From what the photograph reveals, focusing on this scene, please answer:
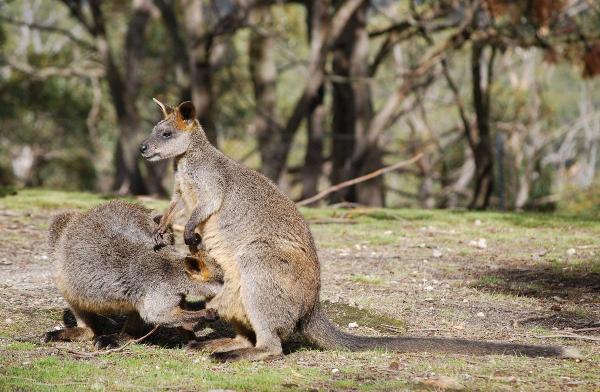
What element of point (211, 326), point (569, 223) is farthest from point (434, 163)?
point (211, 326)

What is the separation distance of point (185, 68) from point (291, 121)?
8.97 ft

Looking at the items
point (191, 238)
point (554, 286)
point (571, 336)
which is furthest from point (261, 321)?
point (554, 286)

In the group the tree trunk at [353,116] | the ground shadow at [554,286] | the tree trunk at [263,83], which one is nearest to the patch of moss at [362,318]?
the ground shadow at [554,286]

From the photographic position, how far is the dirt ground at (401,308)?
4.62 meters

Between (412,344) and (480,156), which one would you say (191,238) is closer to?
(412,344)

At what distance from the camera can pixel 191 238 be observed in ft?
18.2

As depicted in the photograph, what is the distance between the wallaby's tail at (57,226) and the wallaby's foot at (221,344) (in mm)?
1228

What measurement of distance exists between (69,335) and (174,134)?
1.47 metres

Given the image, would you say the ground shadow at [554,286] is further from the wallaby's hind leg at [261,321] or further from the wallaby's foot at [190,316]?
the wallaby's foot at [190,316]

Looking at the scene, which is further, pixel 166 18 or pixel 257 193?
pixel 166 18

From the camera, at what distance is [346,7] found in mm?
15273

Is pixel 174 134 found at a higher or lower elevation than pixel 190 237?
higher

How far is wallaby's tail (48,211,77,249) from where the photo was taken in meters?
5.89

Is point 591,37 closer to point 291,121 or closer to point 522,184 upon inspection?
point 291,121
